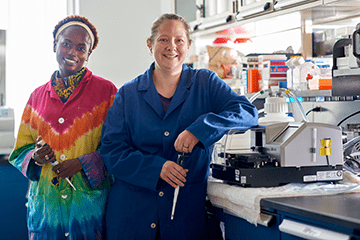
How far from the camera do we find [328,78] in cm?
261

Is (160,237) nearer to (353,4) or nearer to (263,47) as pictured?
(353,4)

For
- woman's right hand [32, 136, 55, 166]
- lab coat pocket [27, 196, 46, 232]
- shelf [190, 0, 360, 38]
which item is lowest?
lab coat pocket [27, 196, 46, 232]

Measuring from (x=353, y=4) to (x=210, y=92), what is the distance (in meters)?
1.42

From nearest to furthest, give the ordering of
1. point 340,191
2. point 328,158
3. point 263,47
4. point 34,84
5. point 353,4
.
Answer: point 340,191 < point 328,158 < point 353,4 < point 263,47 < point 34,84

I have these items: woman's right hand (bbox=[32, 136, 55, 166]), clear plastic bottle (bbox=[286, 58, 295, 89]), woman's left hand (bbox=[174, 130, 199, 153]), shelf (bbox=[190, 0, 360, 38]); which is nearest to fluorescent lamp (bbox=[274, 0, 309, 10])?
shelf (bbox=[190, 0, 360, 38])

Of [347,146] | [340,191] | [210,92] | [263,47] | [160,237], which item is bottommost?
[160,237]

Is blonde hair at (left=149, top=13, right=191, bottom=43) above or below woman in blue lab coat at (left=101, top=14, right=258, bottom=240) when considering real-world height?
above

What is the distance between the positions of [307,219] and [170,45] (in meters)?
0.92

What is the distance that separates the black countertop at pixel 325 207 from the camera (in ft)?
3.40

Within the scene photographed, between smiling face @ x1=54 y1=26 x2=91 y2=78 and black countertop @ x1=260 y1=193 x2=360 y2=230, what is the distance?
1050 millimetres

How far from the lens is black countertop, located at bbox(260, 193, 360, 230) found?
104 cm

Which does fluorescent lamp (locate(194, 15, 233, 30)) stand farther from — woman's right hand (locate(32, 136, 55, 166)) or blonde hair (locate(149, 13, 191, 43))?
woman's right hand (locate(32, 136, 55, 166))

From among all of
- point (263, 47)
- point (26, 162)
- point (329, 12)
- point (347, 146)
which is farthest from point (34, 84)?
point (347, 146)

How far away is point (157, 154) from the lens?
5.50ft
